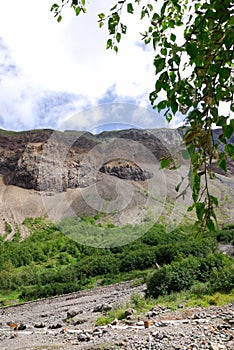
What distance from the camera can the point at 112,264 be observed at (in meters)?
41.5

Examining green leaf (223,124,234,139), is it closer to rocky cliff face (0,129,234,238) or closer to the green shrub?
the green shrub

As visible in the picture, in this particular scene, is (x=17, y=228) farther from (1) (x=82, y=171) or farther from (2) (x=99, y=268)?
(2) (x=99, y=268)

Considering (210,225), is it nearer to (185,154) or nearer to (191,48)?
(185,154)

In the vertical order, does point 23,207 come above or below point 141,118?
above

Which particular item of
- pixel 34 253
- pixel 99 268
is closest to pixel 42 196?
pixel 34 253

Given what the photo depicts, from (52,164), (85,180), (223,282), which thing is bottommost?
(223,282)

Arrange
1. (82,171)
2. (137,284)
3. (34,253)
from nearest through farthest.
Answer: (137,284), (34,253), (82,171)

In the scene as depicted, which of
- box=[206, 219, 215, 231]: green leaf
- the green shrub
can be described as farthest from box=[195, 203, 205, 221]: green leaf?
the green shrub

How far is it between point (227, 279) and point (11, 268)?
40817mm

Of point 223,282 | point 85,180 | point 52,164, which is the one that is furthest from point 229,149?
point 52,164

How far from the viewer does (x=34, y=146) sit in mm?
109500

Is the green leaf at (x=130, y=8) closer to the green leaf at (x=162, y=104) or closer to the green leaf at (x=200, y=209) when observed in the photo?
the green leaf at (x=162, y=104)

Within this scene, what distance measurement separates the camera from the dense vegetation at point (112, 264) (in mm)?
16938

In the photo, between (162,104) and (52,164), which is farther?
(52,164)
